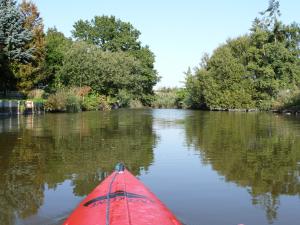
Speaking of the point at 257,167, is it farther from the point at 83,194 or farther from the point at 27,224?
the point at 27,224

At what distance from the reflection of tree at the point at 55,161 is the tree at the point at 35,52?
25763mm

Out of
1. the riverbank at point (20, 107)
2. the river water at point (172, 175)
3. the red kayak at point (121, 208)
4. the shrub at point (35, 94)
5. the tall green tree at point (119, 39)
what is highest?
the tall green tree at point (119, 39)

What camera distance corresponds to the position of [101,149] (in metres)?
15.1

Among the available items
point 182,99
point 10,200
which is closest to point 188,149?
point 10,200

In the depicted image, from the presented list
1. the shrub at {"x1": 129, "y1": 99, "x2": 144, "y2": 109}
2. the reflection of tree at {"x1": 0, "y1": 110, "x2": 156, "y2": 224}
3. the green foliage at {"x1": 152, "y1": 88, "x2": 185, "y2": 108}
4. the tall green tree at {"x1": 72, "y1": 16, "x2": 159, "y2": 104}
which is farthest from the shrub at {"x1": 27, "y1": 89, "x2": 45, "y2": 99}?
the green foliage at {"x1": 152, "y1": 88, "x2": 185, "y2": 108}

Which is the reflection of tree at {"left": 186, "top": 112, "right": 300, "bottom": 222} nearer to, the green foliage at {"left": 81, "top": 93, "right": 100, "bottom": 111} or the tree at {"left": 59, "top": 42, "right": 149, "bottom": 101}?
the green foliage at {"left": 81, "top": 93, "right": 100, "bottom": 111}

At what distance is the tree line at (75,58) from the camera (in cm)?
3766

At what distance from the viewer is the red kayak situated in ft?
15.4

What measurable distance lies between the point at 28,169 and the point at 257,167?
584 cm

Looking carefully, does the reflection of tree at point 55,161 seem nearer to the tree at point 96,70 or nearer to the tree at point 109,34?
the tree at point 96,70

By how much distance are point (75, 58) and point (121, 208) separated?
56347 millimetres

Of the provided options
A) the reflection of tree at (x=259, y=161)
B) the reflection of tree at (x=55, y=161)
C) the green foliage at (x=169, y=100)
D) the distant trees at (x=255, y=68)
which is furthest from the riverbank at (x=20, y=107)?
the green foliage at (x=169, y=100)

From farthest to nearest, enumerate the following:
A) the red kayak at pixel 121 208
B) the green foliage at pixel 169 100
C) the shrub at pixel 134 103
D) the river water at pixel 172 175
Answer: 1. the green foliage at pixel 169 100
2. the shrub at pixel 134 103
3. the river water at pixel 172 175
4. the red kayak at pixel 121 208

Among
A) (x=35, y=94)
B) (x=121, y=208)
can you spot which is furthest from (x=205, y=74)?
(x=121, y=208)
